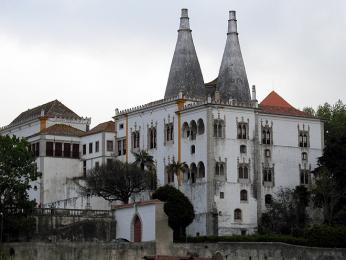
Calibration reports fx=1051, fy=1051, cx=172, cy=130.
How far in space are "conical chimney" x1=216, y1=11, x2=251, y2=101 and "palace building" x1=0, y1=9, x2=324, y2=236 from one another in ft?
0.33

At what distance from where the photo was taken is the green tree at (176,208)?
90.2 meters

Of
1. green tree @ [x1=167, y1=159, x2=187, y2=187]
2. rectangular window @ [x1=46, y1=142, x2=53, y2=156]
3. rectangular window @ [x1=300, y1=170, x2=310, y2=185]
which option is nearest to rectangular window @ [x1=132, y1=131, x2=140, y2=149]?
green tree @ [x1=167, y1=159, x2=187, y2=187]

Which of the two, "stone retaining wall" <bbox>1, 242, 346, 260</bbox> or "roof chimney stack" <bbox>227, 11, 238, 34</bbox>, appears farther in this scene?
"roof chimney stack" <bbox>227, 11, 238, 34</bbox>

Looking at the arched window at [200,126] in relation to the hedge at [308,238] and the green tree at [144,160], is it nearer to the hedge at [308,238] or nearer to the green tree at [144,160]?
the green tree at [144,160]

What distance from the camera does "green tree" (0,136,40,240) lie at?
8519 centimetres

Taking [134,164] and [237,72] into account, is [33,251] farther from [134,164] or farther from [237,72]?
[237,72]

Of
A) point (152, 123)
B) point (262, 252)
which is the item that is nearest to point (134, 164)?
point (152, 123)

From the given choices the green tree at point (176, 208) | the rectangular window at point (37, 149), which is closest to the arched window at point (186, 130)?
the green tree at point (176, 208)

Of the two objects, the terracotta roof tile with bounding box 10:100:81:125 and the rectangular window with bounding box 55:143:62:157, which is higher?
the terracotta roof tile with bounding box 10:100:81:125

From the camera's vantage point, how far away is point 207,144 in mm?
94688

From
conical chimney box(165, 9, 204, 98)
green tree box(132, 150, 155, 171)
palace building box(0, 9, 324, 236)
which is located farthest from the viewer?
conical chimney box(165, 9, 204, 98)

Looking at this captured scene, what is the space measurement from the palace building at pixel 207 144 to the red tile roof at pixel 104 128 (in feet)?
0.41

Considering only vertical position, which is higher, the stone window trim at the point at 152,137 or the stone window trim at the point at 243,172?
the stone window trim at the point at 152,137

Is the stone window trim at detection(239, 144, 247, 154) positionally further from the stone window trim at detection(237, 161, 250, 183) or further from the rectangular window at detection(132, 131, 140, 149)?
the rectangular window at detection(132, 131, 140, 149)
